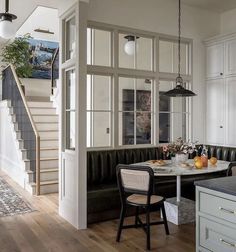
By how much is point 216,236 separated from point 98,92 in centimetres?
339

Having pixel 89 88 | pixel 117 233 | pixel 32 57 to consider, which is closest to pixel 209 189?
pixel 117 233

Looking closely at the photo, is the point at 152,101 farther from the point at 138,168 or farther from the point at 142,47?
the point at 138,168

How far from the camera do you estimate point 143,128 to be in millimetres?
5387

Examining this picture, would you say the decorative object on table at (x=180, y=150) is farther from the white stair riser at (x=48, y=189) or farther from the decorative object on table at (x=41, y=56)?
the decorative object on table at (x=41, y=56)

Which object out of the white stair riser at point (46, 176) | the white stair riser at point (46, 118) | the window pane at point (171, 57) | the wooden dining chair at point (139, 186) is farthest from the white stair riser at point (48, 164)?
the wooden dining chair at point (139, 186)

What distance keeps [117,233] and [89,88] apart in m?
2.48

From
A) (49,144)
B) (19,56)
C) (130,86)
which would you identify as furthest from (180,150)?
(19,56)

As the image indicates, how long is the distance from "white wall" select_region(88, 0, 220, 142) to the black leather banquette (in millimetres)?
1047

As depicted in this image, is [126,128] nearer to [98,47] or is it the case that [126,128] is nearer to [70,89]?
[70,89]

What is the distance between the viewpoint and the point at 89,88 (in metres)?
5.07

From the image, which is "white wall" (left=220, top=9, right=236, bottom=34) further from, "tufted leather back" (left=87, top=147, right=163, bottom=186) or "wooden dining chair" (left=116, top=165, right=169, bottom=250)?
"wooden dining chair" (left=116, top=165, right=169, bottom=250)

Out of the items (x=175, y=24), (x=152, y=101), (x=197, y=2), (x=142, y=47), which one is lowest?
(x=152, y=101)

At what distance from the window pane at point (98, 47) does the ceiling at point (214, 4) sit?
5.63 feet

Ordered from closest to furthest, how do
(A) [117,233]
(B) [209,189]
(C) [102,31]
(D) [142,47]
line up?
(B) [209,189]
(A) [117,233]
(C) [102,31]
(D) [142,47]
